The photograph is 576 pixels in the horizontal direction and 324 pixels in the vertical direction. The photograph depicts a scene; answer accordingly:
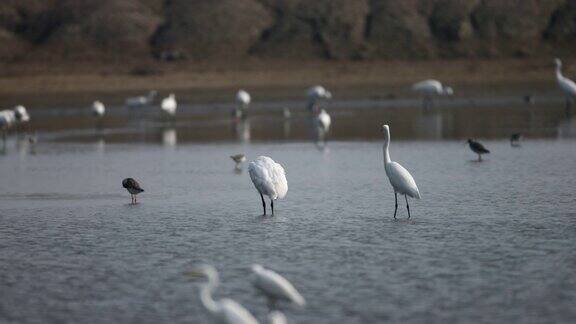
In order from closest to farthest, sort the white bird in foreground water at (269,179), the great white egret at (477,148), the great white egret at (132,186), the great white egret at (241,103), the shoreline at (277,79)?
the white bird in foreground water at (269,179)
the great white egret at (132,186)
the great white egret at (477,148)
the great white egret at (241,103)
the shoreline at (277,79)

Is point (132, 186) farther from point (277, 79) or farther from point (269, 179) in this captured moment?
point (277, 79)

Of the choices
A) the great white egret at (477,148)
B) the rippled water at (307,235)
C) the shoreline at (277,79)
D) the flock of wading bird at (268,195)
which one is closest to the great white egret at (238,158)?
the flock of wading bird at (268,195)

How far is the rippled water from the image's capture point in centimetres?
1183

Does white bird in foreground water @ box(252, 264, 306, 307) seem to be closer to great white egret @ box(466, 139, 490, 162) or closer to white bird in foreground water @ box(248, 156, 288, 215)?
white bird in foreground water @ box(248, 156, 288, 215)

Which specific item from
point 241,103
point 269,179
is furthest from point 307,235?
point 241,103

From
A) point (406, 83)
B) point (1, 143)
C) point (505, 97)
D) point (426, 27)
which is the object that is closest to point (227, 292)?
point (1, 143)

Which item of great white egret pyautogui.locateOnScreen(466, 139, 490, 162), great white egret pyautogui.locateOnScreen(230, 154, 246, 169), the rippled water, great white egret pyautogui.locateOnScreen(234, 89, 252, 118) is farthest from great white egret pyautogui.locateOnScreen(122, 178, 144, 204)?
great white egret pyautogui.locateOnScreen(234, 89, 252, 118)

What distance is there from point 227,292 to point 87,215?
7.02 m

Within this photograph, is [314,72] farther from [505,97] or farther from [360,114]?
[360,114]

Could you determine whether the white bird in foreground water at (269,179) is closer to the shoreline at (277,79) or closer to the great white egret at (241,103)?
the great white egret at (241,103)

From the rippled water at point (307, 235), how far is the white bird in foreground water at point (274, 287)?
72 cm

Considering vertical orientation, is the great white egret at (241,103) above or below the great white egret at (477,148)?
above

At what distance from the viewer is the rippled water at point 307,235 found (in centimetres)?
1183

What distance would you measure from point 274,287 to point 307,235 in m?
5.69
